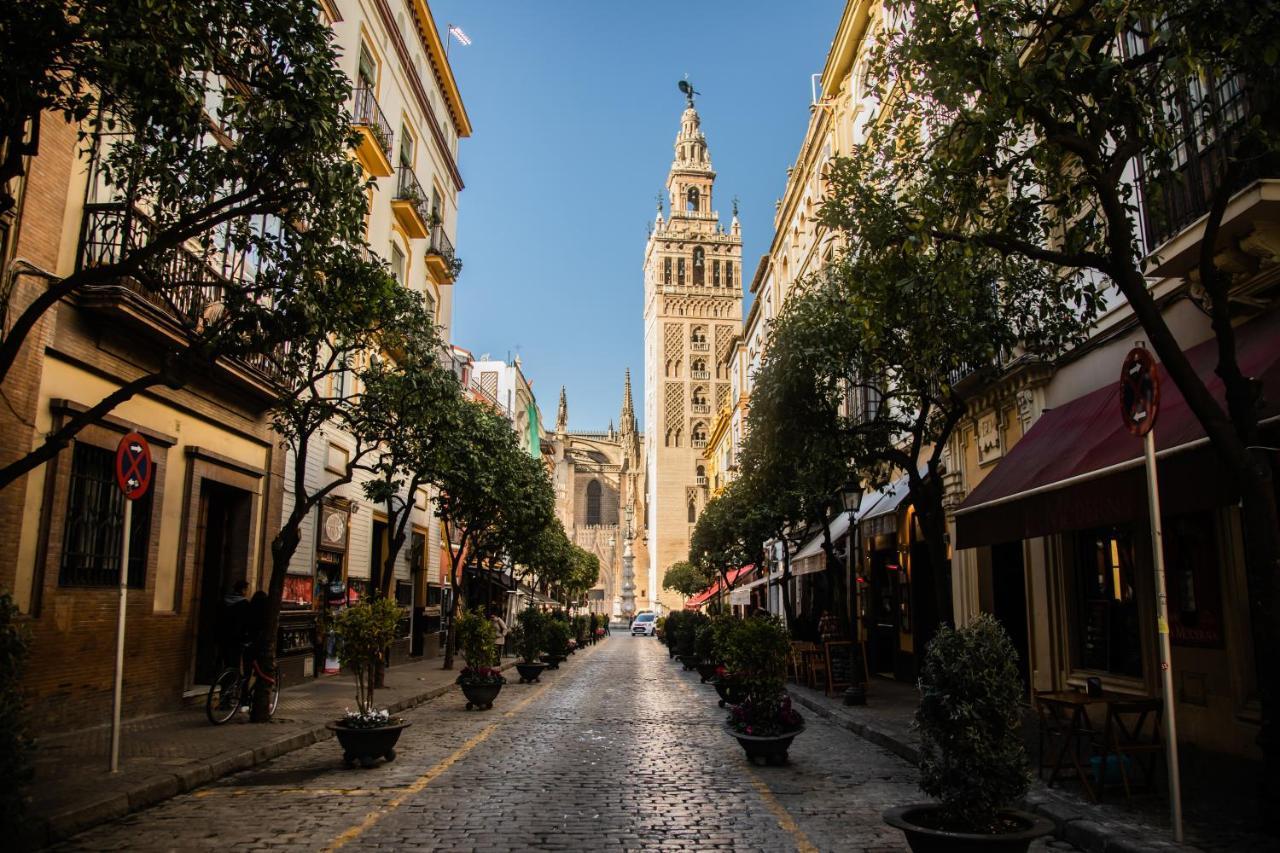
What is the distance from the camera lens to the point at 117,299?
1126cm

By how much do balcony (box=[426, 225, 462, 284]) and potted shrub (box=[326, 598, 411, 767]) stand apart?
18561mm

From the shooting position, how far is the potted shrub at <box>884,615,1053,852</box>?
5.24 metres

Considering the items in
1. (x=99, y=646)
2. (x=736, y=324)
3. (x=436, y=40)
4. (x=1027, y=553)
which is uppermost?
(x=736, y=324)

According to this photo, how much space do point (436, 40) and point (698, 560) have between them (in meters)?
28.1

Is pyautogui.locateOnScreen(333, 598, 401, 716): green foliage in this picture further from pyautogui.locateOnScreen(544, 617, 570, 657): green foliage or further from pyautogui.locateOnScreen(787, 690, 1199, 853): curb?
pyautogui.locateOnScreen(544, 617, 570, 657): green foliage

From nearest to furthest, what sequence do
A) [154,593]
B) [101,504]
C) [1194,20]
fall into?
1. [1194,20]
2. [101,504]
3. [154,593]

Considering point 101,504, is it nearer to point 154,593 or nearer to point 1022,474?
point 154,593

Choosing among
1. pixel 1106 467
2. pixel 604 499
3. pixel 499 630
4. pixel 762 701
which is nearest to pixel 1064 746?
pixel 1106 467

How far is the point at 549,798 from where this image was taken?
7969mm

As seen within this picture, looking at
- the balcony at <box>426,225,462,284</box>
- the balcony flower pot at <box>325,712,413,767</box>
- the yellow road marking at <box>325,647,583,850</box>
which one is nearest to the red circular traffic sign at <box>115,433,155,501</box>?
the balcony flower pot at <box>325,712,413,767</box>

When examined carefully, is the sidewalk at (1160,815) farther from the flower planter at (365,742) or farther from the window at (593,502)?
the window at (593,502)

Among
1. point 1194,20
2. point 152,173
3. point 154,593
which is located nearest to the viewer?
→ point 1194,20

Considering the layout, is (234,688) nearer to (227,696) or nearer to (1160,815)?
(227,696)

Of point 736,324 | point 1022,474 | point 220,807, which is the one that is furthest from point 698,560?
point 736,324
